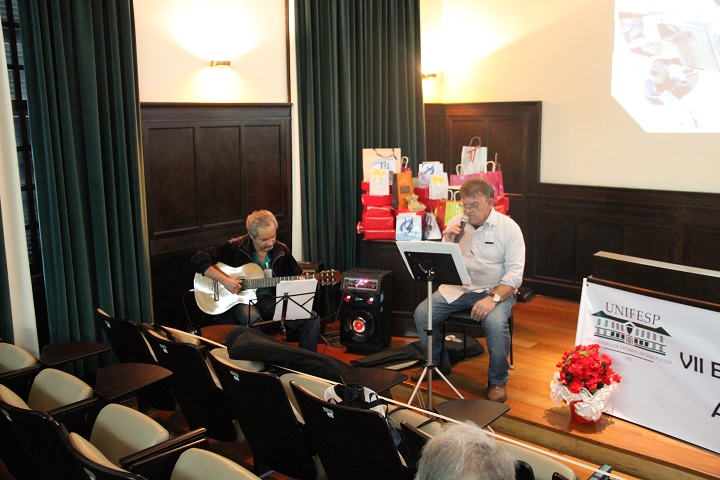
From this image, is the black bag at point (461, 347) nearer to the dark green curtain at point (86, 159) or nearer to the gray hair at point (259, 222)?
the gray hair at point (259, 222)

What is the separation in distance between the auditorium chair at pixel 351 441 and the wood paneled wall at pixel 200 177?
2.70 m

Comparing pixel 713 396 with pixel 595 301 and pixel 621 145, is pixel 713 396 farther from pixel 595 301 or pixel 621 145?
pixel 621 145

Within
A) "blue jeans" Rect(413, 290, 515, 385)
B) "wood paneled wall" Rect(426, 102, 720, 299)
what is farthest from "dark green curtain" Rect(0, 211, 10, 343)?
"wood paneled wall" Rect(426, 102, 720, 299)

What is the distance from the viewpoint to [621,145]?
6676 millimetres

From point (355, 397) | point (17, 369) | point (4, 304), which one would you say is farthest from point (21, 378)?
point (355, 397)

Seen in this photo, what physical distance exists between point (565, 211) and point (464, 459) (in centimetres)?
536

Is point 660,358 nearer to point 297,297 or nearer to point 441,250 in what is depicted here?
point 441,250

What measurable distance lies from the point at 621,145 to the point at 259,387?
4.64 metres

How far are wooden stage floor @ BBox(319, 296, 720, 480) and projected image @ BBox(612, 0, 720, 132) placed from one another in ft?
6.98


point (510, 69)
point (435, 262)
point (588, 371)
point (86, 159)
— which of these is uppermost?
point (510, 69)

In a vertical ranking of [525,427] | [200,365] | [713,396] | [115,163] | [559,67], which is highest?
[559,67]

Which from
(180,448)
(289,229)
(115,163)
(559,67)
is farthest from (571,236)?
(180,448)

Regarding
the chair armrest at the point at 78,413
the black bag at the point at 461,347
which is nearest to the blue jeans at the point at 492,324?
the black bag at the point at 461,347

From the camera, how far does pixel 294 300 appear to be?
4926 mm
